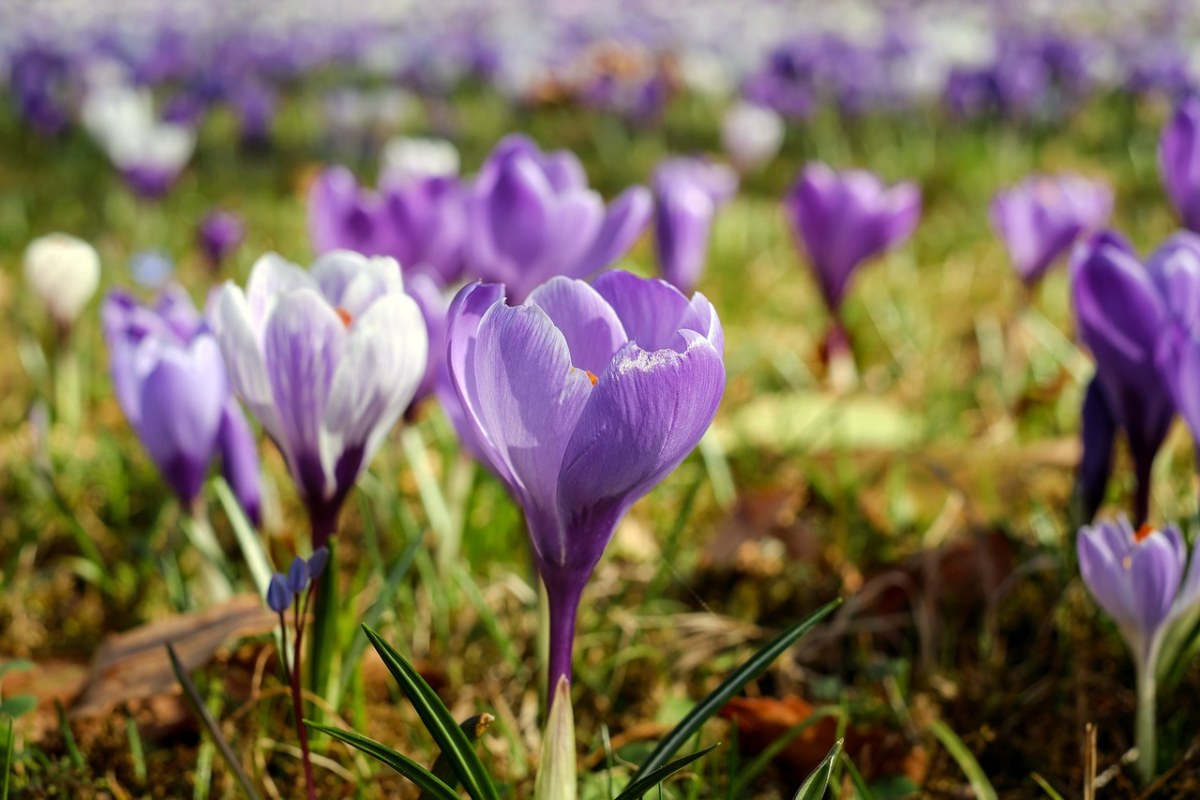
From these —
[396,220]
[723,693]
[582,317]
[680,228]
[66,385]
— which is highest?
[582,317]

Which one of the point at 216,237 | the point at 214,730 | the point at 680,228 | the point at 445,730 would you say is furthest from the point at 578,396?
the point at 216,237

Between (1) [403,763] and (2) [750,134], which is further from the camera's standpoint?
(2) [750,134]

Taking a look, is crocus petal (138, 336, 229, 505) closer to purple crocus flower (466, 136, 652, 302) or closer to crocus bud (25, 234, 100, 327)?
purple crocus flower (466, 136, 652, 302)

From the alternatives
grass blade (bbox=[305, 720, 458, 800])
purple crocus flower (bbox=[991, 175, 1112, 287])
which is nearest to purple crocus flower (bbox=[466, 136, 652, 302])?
grass blade (bbox=[305, 720, 458, 800])

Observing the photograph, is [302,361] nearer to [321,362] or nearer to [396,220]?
[321,362]

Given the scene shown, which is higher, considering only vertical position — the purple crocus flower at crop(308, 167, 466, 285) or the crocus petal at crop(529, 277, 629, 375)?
the crocus petal at crop(529, 277, 629, 375)

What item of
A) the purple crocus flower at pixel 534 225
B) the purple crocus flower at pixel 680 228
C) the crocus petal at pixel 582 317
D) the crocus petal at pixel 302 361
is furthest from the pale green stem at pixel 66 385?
the crocus petal at pixel 582 317

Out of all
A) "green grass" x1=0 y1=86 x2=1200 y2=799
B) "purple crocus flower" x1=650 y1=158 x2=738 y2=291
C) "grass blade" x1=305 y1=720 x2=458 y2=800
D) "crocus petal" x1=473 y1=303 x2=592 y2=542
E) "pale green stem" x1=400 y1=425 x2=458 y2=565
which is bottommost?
"green grass" x1=0 y1=86 x2=1200 y2=799

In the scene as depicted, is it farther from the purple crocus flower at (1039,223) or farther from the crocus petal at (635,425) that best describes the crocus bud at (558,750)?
the purple crocus flower at (1039,223)
